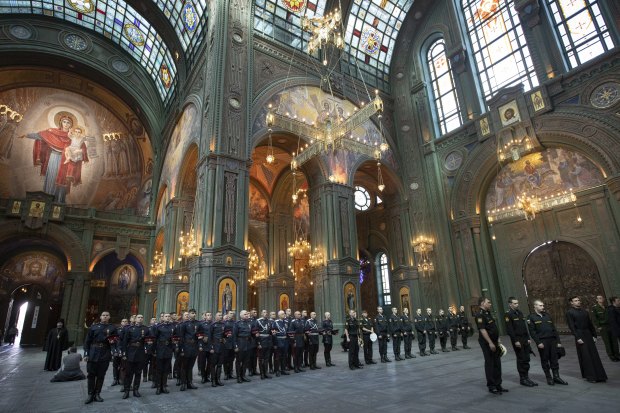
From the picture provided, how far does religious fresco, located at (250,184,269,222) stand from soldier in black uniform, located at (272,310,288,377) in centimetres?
1527

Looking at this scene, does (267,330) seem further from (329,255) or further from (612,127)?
(612,127)

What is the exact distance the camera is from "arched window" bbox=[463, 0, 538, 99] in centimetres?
1721

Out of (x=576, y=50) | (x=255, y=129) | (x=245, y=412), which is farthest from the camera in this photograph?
(x=255, y=129)

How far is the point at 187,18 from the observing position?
810 inches

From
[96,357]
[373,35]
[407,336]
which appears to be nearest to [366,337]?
[407,336]

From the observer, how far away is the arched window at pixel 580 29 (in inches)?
578

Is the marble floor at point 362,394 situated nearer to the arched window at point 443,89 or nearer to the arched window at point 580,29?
the arched window at point 580,29

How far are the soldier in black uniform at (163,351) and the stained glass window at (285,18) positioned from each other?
16140 mm

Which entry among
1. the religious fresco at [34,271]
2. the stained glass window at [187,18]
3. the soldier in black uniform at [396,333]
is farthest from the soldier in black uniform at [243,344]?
Answer: the religious fresco at [34,271]

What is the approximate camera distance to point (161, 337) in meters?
7.27

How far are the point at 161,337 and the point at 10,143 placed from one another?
25.6 meters

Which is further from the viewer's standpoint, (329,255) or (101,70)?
(101,70)

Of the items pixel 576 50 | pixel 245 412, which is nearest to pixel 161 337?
pixel 245 412

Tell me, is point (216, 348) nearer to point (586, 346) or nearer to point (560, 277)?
point (586, 346)
